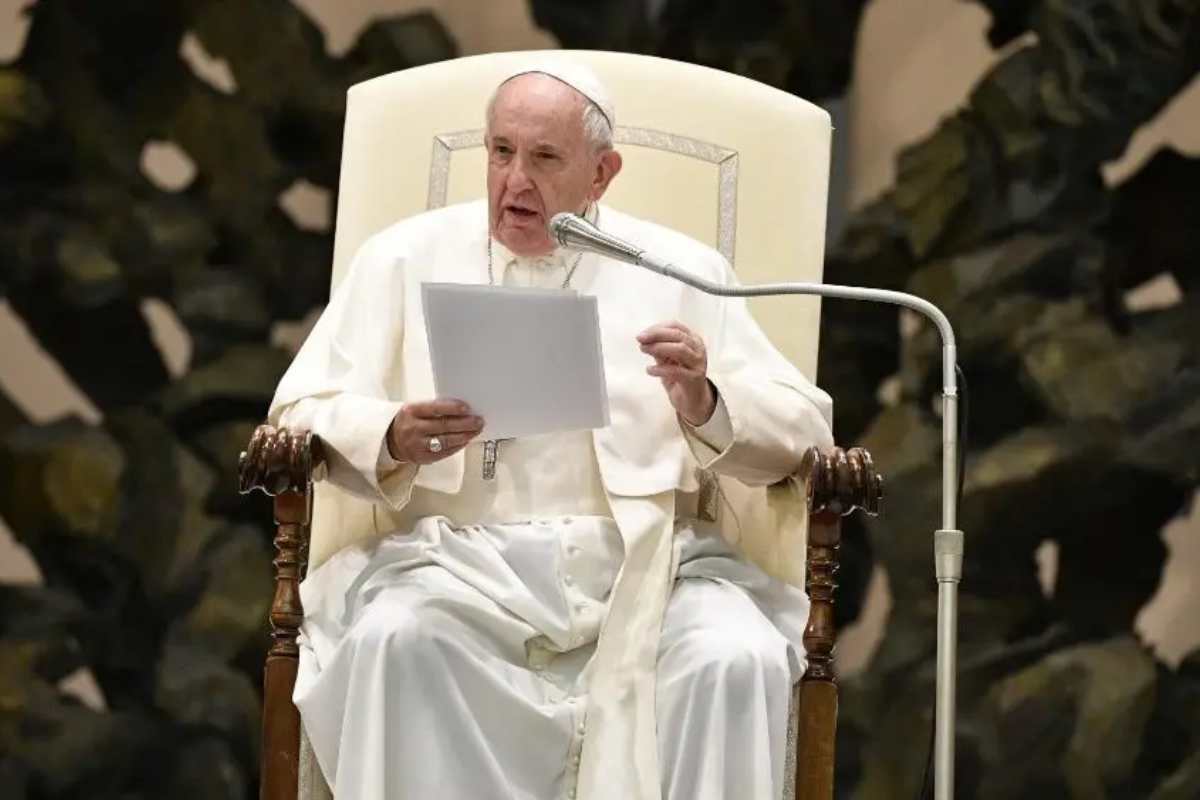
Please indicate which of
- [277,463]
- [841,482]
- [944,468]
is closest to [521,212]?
[277,463]

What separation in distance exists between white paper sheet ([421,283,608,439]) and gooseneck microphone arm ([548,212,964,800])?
0.53ft

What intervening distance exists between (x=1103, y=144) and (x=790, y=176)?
5.87 ft

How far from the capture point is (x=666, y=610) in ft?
11.9

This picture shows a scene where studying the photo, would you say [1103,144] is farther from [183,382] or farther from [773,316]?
[183,382]

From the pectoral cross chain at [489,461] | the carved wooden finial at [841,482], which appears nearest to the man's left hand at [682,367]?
the carved wooden finial at [841,482]

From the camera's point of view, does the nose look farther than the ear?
No

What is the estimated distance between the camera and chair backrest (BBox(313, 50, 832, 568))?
14.2 ft

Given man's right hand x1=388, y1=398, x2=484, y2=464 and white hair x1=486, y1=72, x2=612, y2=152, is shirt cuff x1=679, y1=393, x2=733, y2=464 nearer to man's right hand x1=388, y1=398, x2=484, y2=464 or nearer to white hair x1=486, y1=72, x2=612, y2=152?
man's right hand x1=388, y1=398, x2=484, y2=464

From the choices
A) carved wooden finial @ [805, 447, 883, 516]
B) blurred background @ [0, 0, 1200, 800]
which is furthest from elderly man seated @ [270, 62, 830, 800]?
blurred background @ [0, 0, 1200, 800]

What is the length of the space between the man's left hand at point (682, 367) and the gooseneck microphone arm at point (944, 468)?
10.4 inches

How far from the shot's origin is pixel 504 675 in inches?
139

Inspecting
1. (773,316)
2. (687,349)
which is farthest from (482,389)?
(773,316)

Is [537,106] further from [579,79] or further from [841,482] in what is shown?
[841,482]

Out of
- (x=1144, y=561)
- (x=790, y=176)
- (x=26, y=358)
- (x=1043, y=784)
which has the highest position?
(x=790, y=176)
